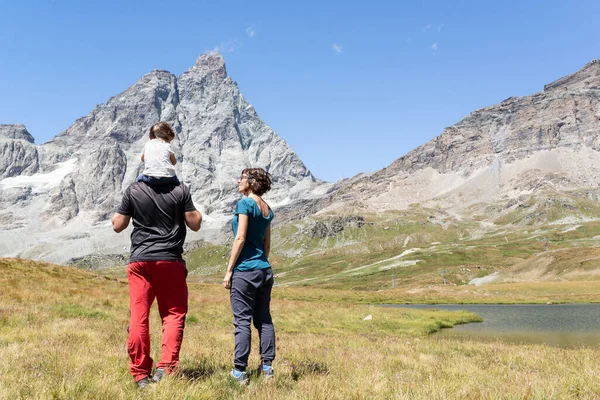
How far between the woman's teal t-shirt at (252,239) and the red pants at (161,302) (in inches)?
41.6

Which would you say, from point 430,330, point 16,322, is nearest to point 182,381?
point 16,322

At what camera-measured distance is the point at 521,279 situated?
391ft

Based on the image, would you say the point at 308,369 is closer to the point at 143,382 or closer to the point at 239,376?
the point at 239,376

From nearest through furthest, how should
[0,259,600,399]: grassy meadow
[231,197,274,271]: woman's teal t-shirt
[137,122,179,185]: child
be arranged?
[0,259,600,399]: grassy meadow, [137,122,179,185]: child, [231,197,274,271]: woman's teal t-shirt

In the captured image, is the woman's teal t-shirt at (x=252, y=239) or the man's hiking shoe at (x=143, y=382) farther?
the woman's teal t-shirt at (x=252, y=239)

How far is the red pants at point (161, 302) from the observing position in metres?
5.95

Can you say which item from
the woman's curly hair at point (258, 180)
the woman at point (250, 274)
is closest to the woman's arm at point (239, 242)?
the woman at point (250, 274)

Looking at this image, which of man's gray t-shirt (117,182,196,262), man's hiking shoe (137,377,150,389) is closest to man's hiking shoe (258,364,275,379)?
man's hiking shoe (137,377,150,389)

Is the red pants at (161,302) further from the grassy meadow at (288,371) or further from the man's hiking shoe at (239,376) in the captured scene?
the man's hiking shoe at (239,376)

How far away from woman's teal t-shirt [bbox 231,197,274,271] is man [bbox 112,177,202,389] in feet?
2.92

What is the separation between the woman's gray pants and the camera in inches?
260

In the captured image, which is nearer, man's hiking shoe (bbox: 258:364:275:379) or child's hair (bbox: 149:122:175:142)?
man's hiking shoe (bbox: 258:364:275:379)

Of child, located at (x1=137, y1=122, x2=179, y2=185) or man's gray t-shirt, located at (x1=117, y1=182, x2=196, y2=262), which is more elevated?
child, located at (x1=137, y1=122, x2=179, y2=185)

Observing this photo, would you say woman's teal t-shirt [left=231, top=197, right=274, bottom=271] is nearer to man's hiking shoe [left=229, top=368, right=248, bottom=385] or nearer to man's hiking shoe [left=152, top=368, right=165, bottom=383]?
man's hiking shoe [left=229, top=368, right=248, bottom=385]
